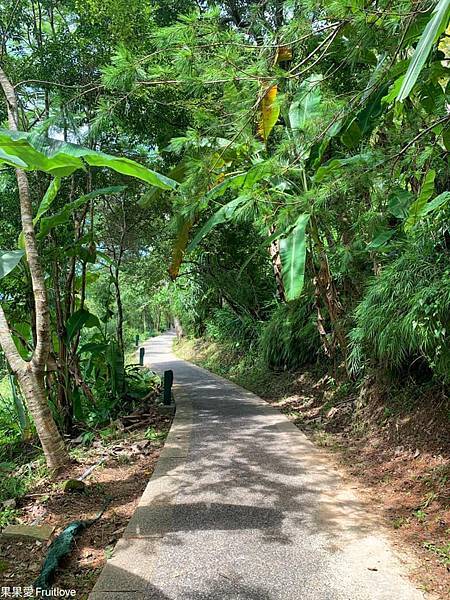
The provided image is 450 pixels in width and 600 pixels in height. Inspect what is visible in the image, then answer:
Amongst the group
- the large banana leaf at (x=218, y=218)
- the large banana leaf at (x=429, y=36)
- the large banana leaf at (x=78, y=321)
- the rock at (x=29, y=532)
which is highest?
the large banana leaf at (x=218, y=218)

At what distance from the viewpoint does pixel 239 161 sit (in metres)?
4.91

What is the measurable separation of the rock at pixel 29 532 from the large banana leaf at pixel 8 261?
2.01m

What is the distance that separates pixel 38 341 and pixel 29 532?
1.67 meters

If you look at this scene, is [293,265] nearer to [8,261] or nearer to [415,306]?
[415,306]

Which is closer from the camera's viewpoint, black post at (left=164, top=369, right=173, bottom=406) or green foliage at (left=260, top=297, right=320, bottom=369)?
black post at (left=164, top=369, right=173, bottom=406)

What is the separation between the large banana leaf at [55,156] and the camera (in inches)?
93.1

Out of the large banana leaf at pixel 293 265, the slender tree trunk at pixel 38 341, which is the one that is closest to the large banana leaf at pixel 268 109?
the large banana leaf at pixel 293 265

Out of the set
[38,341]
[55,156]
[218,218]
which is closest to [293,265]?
[218,218]

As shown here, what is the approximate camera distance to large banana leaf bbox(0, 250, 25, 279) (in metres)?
3.97

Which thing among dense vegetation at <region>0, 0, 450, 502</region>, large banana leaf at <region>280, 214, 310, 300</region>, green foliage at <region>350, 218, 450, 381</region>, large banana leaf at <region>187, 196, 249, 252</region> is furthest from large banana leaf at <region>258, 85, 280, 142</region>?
green foliage at <region>350, 218, 450, 381</region>

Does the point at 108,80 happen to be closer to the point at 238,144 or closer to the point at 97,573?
the point at 238,144

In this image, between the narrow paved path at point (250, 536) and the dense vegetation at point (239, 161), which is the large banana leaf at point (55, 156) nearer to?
the dense vegetation at point (239, 161)

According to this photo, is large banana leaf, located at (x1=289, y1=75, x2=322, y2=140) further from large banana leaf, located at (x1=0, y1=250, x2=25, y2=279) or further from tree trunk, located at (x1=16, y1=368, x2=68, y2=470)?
tree trunk, located at (x1=16, y1=368, x2=68, y2=470)

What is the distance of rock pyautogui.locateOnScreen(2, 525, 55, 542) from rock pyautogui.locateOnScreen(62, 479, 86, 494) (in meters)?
0.60
